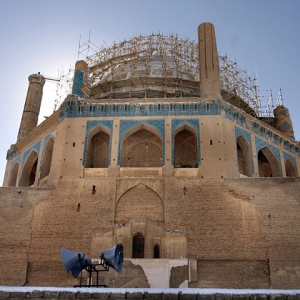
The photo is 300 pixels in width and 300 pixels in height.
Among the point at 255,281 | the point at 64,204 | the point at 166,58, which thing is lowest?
the point at 255,281

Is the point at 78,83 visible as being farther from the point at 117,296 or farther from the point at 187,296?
the point at 187,296

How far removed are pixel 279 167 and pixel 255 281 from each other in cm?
528

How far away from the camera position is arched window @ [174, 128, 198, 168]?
15211 millimetres

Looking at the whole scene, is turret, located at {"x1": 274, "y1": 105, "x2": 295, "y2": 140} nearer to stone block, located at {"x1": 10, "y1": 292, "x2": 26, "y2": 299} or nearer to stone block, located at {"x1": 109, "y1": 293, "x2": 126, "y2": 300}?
stone block, located at {"x1": 109, "y1": 293, "x2": 126, "y2": 300}

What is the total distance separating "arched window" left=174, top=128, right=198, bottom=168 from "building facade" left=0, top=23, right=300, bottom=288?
3cm

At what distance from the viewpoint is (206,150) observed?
13.9m

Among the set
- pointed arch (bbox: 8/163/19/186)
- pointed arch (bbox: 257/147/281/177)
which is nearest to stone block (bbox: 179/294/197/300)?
pointed arch (bbox: 257/147/281/177)

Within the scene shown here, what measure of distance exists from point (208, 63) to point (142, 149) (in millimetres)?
3709

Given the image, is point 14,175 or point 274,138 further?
point 14,175

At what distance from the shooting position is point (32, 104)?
59.5ft

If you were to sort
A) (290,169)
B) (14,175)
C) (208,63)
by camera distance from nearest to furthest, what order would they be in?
1. (208,63)
2. (290,169)
3. (14,175)

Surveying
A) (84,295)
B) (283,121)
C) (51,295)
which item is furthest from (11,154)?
(84,295)

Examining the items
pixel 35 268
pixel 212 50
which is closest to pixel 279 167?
pixel 212 50

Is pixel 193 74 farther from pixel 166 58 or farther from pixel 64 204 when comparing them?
pixel 64 204
